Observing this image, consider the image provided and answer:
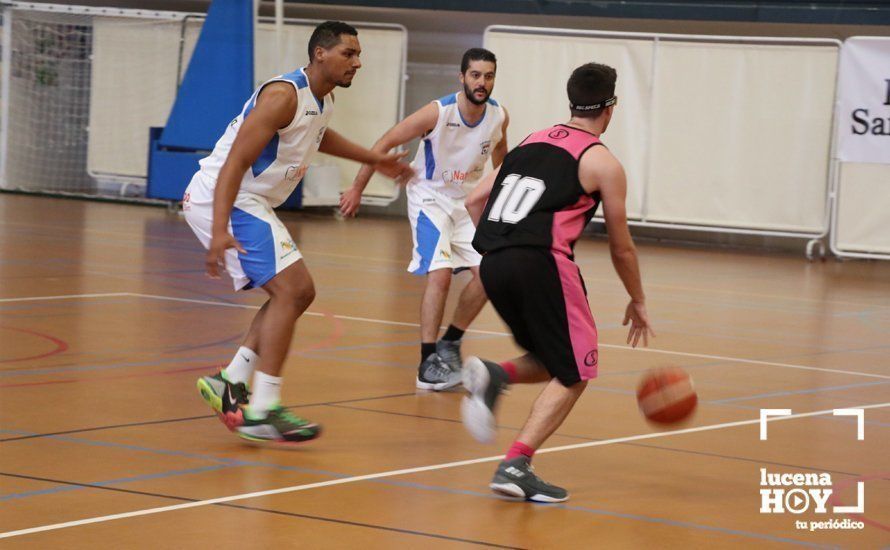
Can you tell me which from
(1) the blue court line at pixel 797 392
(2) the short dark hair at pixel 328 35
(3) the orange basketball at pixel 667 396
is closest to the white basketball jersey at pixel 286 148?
(2) the short dark hair at pixel 328 35

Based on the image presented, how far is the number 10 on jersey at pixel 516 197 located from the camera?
5.37 metres

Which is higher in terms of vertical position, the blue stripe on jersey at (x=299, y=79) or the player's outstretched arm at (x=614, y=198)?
the blue stripe on jersey at (x=299, y=79)

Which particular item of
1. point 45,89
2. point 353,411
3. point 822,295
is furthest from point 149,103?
point 353,411

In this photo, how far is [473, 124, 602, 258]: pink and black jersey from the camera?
5.32 metres

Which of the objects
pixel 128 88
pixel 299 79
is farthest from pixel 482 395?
pixel 128 88

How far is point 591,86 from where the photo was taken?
210 inches

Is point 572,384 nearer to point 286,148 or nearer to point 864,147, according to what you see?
point 286,148

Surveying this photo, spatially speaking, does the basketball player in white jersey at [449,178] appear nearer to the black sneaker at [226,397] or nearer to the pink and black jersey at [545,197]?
the black sneaker at [226,397]

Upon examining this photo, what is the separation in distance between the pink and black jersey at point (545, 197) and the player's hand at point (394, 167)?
1.58 meters

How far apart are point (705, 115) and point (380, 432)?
1370cm

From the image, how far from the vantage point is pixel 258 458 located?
571cm

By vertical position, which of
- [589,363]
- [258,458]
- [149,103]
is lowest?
[258,458]

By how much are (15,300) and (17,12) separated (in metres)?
13.7

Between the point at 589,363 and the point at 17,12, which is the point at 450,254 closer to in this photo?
the point at 589,363
